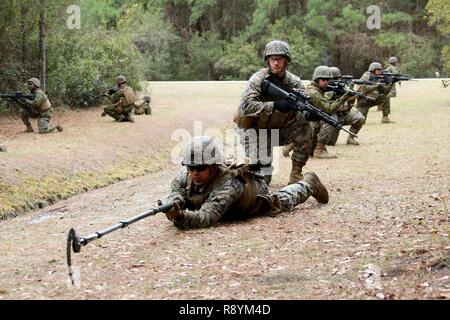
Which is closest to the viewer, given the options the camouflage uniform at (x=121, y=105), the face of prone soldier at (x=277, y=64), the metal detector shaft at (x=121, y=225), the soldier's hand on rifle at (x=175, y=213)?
the metal detector shaft at (x=121, y=225)

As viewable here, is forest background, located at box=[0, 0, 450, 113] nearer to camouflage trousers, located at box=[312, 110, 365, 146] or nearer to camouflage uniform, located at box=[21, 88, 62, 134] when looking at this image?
camouflage uniform, located at box=[21, 88, 62, 134]

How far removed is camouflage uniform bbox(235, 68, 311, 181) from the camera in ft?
31.6

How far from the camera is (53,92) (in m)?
22.8

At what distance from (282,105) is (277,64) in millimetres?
566

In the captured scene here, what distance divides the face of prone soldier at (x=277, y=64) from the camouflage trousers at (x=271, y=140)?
84 centimetres

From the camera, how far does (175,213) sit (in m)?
7.61

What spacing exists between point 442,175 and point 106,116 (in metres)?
13.2

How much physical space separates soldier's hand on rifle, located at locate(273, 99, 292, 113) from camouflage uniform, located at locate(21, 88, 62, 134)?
908 cm

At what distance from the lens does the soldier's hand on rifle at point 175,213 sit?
7547 millimetres
